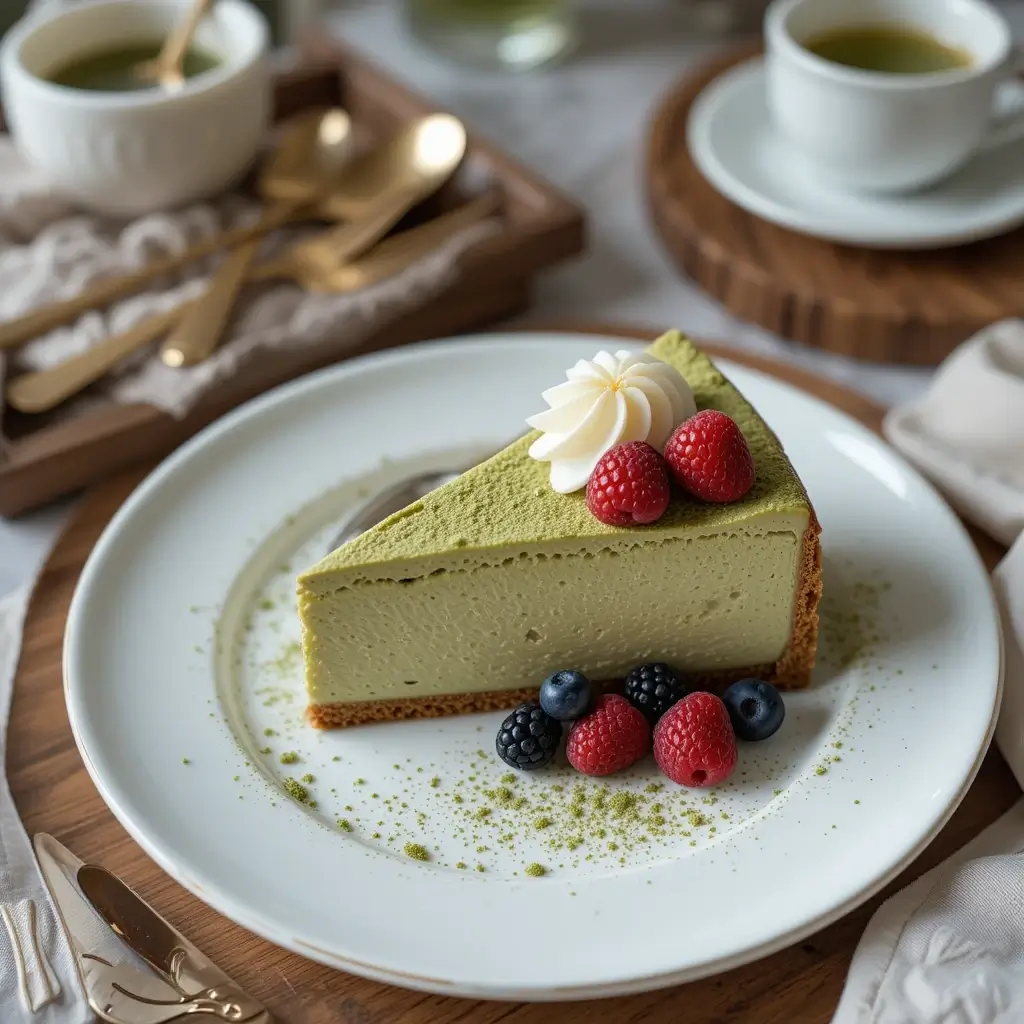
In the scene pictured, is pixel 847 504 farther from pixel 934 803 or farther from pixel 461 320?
pixel 461 320

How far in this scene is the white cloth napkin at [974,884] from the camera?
1374 millimetres

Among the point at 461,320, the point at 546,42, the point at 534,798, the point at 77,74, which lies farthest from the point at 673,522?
the point at 546,42

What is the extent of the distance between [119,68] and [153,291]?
478mm

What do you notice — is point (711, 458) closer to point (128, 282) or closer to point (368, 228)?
point (368, 228)

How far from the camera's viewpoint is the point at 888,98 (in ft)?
7.43

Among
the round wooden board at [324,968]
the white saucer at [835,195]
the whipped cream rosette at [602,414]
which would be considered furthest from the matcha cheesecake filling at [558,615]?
the white saucer at [835,195]

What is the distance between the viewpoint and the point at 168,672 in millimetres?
1722

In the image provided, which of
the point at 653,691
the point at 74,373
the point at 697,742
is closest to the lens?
the point at 697,742

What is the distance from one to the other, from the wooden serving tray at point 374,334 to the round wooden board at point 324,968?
0.35m

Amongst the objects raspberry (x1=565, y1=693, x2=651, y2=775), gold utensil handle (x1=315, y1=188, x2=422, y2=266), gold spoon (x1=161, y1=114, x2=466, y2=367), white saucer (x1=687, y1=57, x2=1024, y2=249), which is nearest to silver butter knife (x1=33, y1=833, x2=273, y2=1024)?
raspberry (x1=565, y1=693, x2=651, y2=775)

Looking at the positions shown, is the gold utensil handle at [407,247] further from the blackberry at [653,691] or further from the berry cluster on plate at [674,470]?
the blackberry at [653,691]

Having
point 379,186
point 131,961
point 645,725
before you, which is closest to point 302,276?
point 379,186

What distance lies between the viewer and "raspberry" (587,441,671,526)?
5.24 feet

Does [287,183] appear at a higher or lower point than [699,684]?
higher
